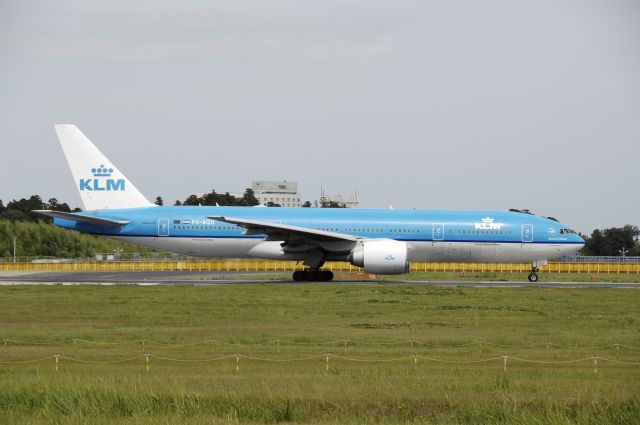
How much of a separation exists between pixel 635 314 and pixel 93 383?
798 inches

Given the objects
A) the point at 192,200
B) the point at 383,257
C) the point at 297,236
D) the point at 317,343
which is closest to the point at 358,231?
the point at 297,236

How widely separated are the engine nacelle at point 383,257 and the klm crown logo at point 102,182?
1476 cm

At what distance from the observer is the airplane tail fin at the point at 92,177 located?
47281 millimetres

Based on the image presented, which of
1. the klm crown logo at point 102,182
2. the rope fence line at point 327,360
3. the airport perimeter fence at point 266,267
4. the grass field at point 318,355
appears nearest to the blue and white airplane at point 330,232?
the klm crown logo at point 102,182

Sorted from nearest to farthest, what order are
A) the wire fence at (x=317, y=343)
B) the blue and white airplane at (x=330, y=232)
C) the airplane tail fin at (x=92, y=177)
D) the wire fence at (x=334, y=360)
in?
the wire fence at (x=334, y=360)
the wire fence at (x=317, y=343)
the blue and white airplane at (x=330, y=232)
the airplane tail fin at (x=92, y=177)

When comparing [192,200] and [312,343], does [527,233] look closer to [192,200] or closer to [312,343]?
[312,343]

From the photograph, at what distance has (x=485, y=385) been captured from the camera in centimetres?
1459

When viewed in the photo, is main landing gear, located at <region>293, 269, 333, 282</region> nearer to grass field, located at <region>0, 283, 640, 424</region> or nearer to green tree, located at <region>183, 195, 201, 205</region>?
grass field, located at <region>0, 283, 640, 424</region>

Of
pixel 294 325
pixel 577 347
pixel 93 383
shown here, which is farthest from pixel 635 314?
pixel 93 383

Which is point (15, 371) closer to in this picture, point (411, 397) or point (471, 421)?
point (411, 397)

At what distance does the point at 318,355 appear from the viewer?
18.8m

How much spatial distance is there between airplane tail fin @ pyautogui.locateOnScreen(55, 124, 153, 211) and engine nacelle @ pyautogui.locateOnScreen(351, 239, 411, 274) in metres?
13.5

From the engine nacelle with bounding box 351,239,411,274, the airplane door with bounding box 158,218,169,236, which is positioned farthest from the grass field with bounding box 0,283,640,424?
the airplane door with bounding box 158,218,169,236

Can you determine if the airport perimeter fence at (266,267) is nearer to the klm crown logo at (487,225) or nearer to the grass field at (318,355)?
the klm crown logo at (487,225)
